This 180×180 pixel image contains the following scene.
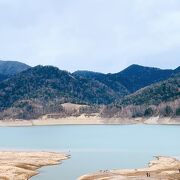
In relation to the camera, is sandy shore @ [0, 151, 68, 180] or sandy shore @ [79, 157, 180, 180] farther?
sandy shore @ [0, 151, 68, 180]

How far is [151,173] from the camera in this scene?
323 feet

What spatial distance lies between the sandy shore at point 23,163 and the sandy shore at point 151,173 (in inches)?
552

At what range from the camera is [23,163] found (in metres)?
119

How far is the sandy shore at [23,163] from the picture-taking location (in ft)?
326

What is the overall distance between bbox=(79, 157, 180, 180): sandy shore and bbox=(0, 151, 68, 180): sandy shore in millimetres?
14032

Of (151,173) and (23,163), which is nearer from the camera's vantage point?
(151,173)

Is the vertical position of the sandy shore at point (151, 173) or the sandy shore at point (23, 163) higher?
the sandy shore at point (23, 163)

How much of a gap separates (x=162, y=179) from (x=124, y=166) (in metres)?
33.4

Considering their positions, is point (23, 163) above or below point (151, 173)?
above

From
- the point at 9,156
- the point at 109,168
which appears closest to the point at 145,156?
the point at 109,168

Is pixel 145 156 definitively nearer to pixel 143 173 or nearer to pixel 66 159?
pixel 66 159

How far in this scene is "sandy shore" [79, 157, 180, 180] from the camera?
88.8m

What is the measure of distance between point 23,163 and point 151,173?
35.6 metres

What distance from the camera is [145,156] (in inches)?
5640
